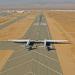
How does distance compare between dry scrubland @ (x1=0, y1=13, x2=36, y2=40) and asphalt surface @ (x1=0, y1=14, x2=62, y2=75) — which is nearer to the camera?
asphalt surface @ (x1=0, y1=14, x2=62, y2=75)

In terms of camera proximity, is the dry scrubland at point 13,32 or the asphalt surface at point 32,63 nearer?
the asphalt surface at point 32,63

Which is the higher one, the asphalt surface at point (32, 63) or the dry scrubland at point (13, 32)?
the asphalt surface at point (32, 63)

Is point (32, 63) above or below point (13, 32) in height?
above

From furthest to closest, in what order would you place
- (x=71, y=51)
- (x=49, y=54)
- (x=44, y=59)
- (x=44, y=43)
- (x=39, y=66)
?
(x=44, y=43) < (x=71, y=51) < (x=49, y=54) < (x=44, y=59) < (x=39, y=66)

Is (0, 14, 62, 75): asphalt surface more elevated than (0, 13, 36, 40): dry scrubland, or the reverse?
(0, 14, 62, 75): asphalt surface

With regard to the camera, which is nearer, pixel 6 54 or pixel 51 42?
pixel 6 54

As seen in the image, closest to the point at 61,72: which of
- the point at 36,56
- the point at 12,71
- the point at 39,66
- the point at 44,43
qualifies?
the point at 39,66

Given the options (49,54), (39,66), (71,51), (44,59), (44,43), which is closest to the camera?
(39,66)

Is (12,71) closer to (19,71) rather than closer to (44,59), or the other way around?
(19,71)

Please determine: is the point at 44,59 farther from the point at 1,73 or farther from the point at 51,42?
the point at 51,42

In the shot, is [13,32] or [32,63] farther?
[13,32]
